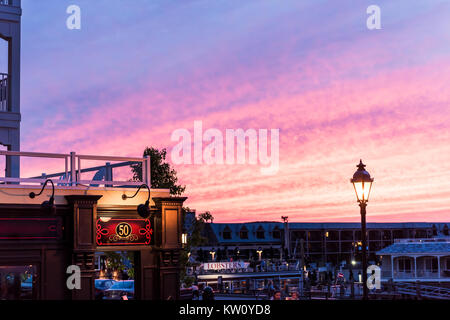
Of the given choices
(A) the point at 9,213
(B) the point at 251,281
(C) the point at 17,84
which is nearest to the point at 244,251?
(B) the point at 251,281

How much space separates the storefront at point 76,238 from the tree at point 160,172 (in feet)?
63.5

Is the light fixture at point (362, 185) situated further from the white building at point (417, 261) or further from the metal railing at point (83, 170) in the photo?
the white building at point (417, 261)

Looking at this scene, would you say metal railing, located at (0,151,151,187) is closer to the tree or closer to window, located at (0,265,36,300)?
window, located at (0,265,36,300)

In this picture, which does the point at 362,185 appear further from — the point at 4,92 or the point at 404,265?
the point at 404,265

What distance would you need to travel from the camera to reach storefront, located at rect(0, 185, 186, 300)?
53.6 ft

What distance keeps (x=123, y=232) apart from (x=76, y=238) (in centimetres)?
163

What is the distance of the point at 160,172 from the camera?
38.6 m

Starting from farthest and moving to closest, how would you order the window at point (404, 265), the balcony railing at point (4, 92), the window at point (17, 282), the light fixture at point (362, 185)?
the window at point (404, 265), the balcony railing at point (4, 92), the light fixture at point (362, 185), the window at point (17, 282)

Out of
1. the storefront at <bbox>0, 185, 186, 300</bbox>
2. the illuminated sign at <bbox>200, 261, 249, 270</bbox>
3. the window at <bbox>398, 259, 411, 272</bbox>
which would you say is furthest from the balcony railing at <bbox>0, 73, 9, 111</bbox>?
the window at <bbox>398, 259, 411, 272</bbox>

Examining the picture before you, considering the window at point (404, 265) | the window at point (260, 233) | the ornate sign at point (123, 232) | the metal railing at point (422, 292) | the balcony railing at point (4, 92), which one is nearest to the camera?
the ornate sign at point (123, 232)

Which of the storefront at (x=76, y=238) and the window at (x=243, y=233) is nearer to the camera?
the storefront at (x=76, y=238)

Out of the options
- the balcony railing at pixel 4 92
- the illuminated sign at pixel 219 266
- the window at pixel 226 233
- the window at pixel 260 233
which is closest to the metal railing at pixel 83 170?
the balcony railing at pixel 4 92

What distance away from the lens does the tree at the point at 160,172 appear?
3806 centimetres
